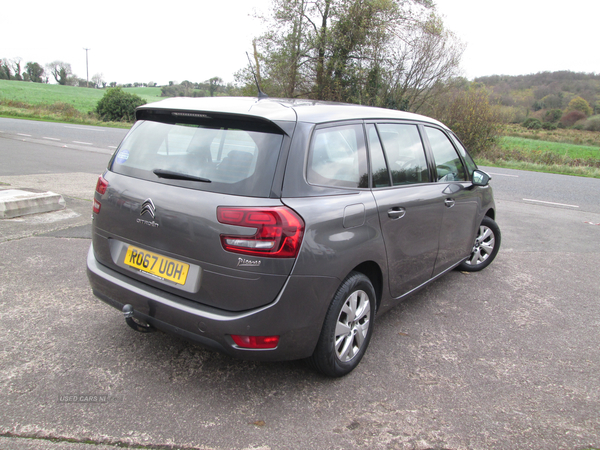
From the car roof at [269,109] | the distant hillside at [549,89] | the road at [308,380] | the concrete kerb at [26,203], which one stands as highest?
the distant hillside at [549,89]

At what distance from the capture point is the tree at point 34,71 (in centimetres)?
9750

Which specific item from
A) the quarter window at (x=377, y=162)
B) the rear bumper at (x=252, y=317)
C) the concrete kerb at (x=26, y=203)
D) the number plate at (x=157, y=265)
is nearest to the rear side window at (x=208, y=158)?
the number plate at (x=157, y=265)

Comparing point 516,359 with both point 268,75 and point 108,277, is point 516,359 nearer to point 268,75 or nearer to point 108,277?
point 108,277

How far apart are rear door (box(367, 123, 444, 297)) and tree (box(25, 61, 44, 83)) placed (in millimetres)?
114028

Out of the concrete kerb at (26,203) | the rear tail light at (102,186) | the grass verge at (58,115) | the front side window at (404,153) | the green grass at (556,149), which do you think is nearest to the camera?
the rear tail light at (102,186)

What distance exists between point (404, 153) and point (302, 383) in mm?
1841

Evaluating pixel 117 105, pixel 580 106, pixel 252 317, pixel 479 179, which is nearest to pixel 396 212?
pixel 252 317

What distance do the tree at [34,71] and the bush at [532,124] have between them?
96883mm

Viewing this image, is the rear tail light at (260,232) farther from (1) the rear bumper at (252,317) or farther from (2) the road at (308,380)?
(2) the road at (308,380)

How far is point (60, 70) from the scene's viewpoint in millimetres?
97938

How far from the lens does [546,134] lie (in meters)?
64.6

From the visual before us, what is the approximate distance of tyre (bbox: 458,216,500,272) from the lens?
499 centimetres

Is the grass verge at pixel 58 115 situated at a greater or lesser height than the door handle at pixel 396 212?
lesser

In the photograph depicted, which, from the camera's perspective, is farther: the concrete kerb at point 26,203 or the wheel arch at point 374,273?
the concrete kerb at point 26,203
